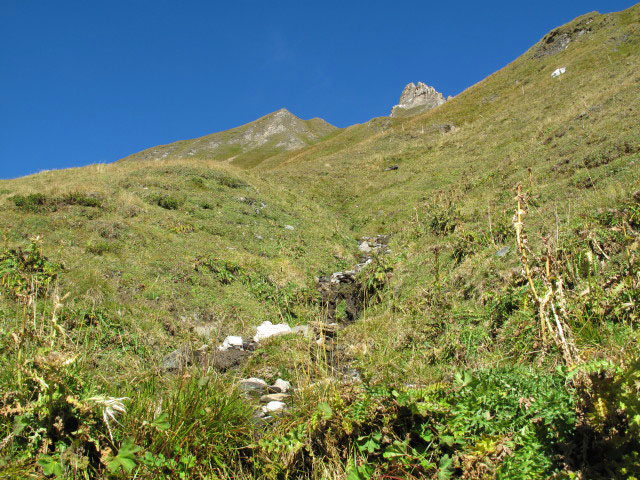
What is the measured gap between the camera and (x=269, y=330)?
312 inches

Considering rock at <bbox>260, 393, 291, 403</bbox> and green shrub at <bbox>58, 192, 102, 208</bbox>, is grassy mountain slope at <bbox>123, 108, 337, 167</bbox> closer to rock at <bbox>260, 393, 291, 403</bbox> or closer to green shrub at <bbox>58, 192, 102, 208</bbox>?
green shrub at <bbox>58, 192, 102, 208</bbox>

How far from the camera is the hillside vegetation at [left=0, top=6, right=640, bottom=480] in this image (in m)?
2.79

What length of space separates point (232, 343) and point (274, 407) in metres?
3.01

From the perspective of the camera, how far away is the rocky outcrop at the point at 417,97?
170625mm

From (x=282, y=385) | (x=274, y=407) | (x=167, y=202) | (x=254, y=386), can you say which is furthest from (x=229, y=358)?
(x=167, y=202)

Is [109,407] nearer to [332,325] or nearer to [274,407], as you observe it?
[274,407]

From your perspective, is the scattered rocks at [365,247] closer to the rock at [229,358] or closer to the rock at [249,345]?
the rock at [249,345]

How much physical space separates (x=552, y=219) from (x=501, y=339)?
449 centimetres

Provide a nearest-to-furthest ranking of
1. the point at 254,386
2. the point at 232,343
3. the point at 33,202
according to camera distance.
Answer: the point at 254,386, the point at 232,343, the point at 33,202

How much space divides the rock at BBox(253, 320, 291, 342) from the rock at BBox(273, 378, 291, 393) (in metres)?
2.19

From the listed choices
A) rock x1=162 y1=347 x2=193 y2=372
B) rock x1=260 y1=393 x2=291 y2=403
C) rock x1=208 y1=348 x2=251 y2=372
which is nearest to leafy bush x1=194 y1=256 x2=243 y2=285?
rock x1=208 y1=348 x2=251 y2=372

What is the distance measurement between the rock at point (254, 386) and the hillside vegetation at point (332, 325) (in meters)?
0.18

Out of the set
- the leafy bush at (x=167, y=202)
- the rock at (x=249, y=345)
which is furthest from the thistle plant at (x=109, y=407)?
the leafy bush at (x=167, y=202)

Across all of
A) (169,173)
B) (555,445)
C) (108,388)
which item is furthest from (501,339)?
(169,173)
